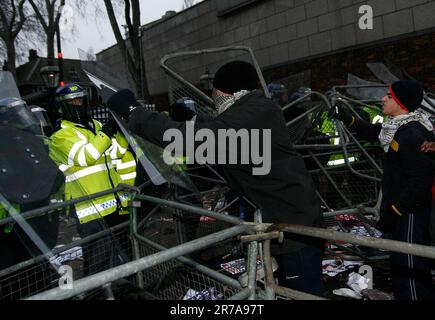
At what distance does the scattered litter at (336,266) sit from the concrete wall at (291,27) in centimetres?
689

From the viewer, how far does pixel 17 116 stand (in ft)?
6.70

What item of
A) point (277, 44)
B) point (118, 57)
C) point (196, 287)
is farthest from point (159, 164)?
point (118, 57)

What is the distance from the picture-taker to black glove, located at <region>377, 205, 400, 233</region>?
2.84 meters

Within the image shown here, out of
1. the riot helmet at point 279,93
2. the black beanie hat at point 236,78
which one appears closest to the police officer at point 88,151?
the black beanie hat at point 236,78

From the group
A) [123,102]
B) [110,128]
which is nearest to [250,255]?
[123,102]

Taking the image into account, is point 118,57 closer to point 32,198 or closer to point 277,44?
point 277,44

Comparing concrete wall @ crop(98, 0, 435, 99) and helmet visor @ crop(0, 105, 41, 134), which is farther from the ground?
concrete wall @ crop(98, 0, 435, 99)

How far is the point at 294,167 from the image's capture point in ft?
7.02

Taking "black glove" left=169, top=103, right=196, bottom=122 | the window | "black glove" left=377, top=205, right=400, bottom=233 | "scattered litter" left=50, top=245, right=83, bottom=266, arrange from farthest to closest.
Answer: the window
"black glove" left=169, top=103, right=196, bottom=122
"black glove" left=377, top=205, right=400, bottom=233
"scattered litter" left=50, top=245, right=83, bottom=266

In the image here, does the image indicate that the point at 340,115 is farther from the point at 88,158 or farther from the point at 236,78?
the point at 88,158

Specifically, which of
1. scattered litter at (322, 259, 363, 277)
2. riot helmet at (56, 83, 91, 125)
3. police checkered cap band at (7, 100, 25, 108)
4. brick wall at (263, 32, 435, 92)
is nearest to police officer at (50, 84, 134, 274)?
riot helmet at (56, 83, 91, 125)

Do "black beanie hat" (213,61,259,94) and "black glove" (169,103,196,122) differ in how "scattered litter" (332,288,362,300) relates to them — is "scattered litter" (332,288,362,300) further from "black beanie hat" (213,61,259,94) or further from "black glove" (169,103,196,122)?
"black beanie hat" (213,61,259,94)

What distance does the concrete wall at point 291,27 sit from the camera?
9156 mm

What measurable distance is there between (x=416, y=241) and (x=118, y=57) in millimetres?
18384
